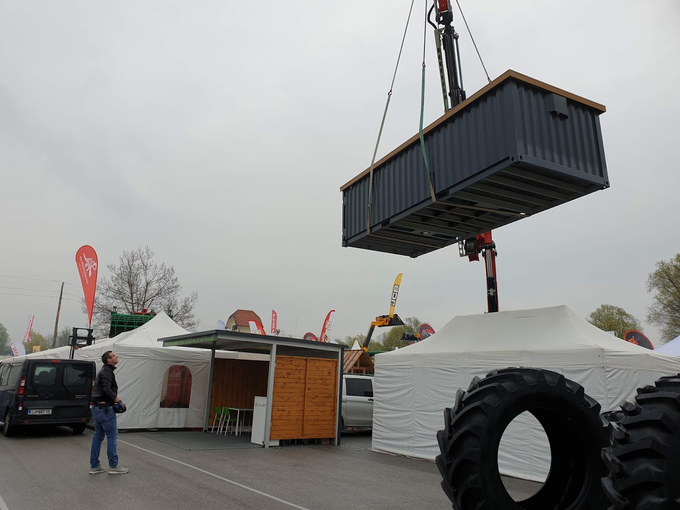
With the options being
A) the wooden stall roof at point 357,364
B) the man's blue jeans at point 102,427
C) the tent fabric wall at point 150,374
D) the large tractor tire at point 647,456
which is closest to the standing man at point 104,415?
the man's blue jeans at point 102,427

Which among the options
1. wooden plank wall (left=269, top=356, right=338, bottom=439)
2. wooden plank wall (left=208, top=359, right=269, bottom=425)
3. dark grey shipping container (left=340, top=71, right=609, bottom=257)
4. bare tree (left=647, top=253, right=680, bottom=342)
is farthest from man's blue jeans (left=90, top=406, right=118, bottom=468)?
bare tree (left=647, top=253, right=680, bottom=342)

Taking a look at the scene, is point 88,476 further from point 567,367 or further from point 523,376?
point 567,367

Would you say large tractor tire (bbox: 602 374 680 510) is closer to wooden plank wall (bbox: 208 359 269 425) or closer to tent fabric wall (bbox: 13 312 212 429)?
tent fabric wall (bbox: 13 312 212 429)

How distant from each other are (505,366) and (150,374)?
1033cm

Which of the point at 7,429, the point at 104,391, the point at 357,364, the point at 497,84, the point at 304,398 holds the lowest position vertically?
the point at 7,429

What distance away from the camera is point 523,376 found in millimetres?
2811

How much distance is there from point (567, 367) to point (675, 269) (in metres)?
38.3

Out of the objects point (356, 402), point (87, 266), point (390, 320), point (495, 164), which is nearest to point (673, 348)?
point (495, 164)

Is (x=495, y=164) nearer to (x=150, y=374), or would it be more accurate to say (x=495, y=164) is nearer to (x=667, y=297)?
(x=150, y=374)

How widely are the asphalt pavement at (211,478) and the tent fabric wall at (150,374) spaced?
1850 mm

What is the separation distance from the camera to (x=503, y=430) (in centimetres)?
276

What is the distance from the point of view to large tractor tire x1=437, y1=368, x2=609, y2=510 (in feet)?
8.42

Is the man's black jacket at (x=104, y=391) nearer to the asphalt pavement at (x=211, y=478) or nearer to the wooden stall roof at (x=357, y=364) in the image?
the asphalt pavement at (x=211, y=478)

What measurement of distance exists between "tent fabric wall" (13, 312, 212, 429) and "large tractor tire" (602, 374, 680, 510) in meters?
13.9
